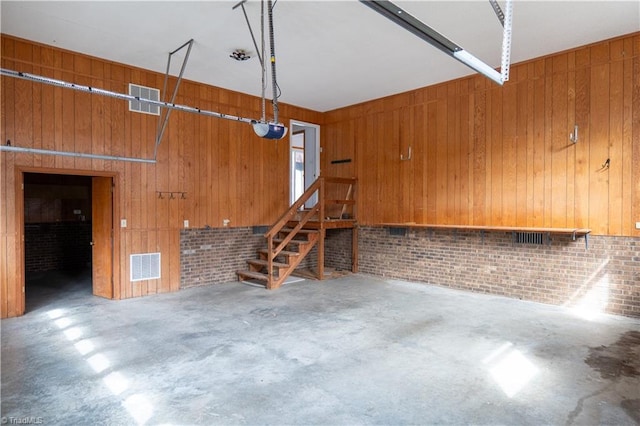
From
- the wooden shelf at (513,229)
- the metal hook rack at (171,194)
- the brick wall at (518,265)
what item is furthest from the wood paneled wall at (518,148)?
the metal hook rack at (171,194)

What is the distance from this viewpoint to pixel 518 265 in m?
5.87

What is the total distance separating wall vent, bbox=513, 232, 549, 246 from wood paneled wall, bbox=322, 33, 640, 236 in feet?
0.58

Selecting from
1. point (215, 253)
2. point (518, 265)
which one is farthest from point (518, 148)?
point (215, 253)

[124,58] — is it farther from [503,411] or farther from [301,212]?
[503,411]

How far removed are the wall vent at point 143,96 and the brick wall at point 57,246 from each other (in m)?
4.61

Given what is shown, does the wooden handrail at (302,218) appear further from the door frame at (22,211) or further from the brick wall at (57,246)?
the brick wall at (57,246)

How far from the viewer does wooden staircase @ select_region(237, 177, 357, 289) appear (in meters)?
6.78

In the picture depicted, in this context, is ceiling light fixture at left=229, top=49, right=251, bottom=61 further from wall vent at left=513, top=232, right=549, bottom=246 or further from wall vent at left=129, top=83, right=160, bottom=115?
wall vent at left=513, top=232, right=549, bottom=246

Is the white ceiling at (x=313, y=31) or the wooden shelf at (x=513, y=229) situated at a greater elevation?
the white ceiling at (x=313, y=31)

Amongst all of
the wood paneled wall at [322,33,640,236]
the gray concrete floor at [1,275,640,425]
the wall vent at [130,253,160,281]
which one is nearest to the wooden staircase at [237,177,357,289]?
the wood paneled wall at [322,33,640,236]

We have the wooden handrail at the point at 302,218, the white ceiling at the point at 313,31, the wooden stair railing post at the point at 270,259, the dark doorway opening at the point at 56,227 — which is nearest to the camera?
the white ceiling at the point at 313,31

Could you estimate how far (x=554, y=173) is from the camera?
18.2ft

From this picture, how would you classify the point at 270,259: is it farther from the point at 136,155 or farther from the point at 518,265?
the point at 518,265

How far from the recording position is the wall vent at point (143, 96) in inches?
235
